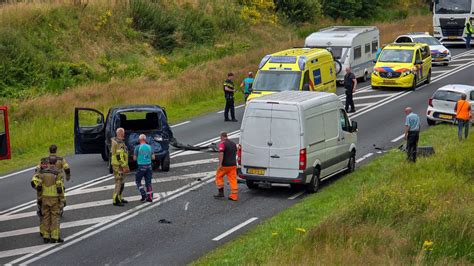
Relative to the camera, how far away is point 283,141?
73.2 ft

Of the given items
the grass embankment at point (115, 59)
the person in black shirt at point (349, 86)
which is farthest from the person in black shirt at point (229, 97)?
the person in black shirt at point (349, 86)

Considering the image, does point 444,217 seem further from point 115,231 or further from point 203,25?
point 203,25

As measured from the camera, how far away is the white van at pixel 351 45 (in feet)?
137

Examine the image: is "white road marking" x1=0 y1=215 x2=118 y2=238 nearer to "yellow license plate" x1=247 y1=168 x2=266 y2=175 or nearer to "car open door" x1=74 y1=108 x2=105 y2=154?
"yellow license plate" x1=247 y1=168 x2=266 y2=175

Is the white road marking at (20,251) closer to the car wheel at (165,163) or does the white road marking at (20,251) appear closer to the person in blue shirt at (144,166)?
the person in blue shirt at (144,166)

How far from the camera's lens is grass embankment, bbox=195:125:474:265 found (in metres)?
15.8

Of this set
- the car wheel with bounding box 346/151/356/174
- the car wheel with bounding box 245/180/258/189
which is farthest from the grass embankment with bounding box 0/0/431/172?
the car wheel with bounding box 346/151/356/174

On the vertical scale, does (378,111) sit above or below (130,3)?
below

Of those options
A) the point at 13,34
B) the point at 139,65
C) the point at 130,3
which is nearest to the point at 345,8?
the point at 130,3

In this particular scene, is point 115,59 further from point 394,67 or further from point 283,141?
point 283,141

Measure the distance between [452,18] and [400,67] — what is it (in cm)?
1851

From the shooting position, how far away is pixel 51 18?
4572 centimetres

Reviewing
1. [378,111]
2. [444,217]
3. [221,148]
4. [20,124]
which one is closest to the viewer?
[444,217]

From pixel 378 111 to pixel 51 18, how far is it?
18395 mm
